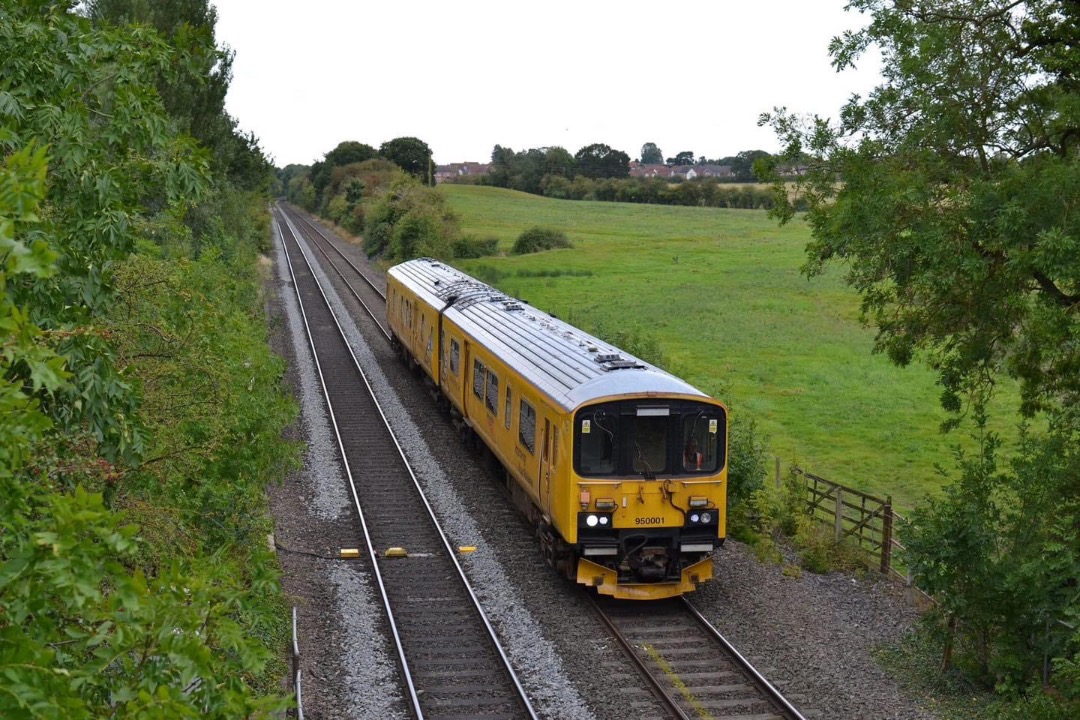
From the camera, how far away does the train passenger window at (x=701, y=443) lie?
13.6 metres

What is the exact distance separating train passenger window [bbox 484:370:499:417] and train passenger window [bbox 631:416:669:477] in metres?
4.56

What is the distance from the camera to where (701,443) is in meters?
13.6

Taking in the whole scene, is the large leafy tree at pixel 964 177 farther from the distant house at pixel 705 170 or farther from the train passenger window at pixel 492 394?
the distant house at pixel 705 170

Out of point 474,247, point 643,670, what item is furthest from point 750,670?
point 474,247

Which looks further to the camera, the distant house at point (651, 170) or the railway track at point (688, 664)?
the distant house at point (651, 170)

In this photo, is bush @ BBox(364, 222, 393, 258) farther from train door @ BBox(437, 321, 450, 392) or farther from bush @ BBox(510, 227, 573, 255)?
train door @ BBox(437, 321, 450, 392)

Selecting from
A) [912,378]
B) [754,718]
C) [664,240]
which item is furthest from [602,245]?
[754,718]

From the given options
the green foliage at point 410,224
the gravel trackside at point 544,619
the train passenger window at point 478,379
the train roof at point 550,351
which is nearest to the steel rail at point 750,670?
the gravel trackside at point 544,619

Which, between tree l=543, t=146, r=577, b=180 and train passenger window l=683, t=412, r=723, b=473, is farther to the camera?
tree l=543, t=146, r=577, b=180

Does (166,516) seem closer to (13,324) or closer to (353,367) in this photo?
(13,324)

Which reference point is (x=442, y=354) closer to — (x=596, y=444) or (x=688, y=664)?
(x=596, y=444)

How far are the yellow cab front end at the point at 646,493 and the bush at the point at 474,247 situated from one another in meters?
50.2

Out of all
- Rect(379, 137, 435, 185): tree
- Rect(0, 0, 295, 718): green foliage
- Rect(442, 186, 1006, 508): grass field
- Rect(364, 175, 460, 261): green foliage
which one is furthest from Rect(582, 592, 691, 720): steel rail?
Rect(379, 137, 435, 185): tree

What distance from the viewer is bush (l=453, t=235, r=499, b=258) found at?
210 ft
